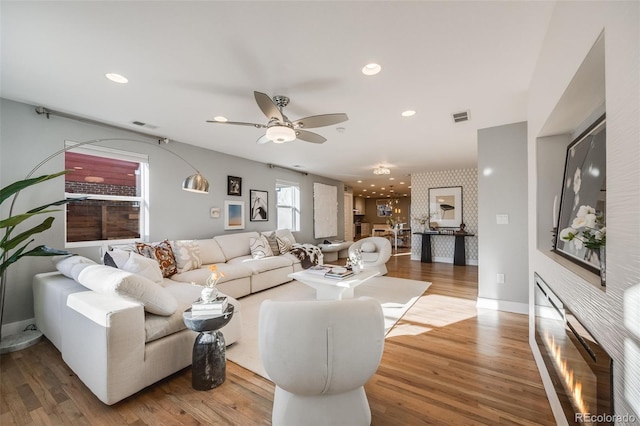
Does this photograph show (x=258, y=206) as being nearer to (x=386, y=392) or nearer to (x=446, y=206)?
(x=386, y=392)

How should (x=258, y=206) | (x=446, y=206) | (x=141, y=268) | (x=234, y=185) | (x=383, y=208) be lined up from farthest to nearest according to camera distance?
(x=383, y=208), (x=446, y=206), (x=258, y=206), (x=234, y=185), (x=141, y=268)

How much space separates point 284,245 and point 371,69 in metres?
3.92

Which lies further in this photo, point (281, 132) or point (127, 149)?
point (127, 149)

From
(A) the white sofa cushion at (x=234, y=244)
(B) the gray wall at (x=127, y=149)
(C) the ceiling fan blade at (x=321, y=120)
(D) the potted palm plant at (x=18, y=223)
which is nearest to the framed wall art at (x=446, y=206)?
(B) the gray wall at (x=127, y=149)

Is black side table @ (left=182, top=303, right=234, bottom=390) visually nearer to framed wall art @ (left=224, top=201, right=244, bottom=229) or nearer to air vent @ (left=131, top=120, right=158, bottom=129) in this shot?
air vent @ (left=131, top=120, right=158, bottom=129)

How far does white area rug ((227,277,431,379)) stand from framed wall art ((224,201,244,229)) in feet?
5.34

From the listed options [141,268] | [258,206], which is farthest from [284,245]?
[141,268]

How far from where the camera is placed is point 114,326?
1.65 meters

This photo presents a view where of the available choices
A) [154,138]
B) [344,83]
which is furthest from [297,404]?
[154,138]

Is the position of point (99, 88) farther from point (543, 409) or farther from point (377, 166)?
point (377, 166)

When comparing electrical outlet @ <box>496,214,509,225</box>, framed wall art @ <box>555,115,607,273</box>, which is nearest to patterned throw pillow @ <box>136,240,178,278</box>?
framed wall art @ <box>555,115,607,273</box>

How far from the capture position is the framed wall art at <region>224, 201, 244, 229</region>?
508cm

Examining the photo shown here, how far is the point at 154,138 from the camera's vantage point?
3928 mm

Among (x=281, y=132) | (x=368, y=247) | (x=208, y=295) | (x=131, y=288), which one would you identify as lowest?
(x=368, y=247)
